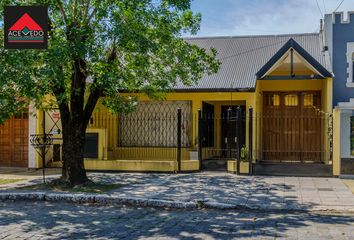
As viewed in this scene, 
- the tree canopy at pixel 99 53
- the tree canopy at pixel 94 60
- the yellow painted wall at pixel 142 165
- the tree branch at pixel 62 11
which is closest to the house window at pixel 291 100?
the yellow painted wall at pixel 142 165

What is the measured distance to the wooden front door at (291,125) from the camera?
1922cm

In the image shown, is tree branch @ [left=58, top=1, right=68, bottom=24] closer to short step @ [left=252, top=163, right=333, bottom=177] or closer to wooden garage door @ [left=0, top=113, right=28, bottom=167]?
wooden garage door @ [left=0, top=113, right=28, bottom=167]

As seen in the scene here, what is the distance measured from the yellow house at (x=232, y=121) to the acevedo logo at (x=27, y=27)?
19.1 feet

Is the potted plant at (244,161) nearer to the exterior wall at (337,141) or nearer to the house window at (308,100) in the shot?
the exterior wall at (337,141)

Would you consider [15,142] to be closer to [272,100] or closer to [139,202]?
[139,202]

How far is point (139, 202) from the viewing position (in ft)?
36.5

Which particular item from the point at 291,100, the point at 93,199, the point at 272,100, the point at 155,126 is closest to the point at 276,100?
the point at 272,100

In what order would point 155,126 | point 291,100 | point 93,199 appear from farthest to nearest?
point 291,100
point 155,126
point 93,199

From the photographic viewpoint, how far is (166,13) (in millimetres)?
13094

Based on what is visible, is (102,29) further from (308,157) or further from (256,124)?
(308,157)

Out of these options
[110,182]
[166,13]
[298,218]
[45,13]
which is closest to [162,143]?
[110,182]

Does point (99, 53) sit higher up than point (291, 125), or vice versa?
point (99, 53)

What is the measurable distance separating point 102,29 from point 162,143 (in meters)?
8.20

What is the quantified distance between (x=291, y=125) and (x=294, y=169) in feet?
12.8
